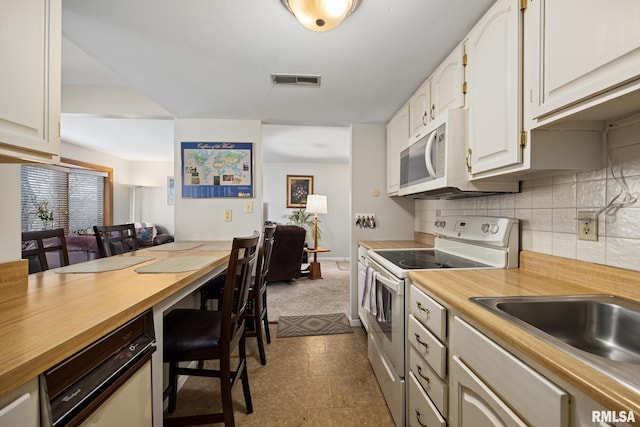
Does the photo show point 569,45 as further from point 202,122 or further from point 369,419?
point 202,122

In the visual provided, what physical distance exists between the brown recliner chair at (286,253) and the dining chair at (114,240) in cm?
191

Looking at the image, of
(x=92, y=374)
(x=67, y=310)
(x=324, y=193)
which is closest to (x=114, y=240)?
(x=67, y=310)

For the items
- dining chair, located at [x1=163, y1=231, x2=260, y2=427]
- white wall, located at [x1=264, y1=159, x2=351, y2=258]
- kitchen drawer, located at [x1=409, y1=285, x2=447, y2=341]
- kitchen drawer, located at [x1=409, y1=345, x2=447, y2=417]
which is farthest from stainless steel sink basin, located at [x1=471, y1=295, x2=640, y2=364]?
white wall, located at [x1=264, y1=159, x2=351, y2=258]

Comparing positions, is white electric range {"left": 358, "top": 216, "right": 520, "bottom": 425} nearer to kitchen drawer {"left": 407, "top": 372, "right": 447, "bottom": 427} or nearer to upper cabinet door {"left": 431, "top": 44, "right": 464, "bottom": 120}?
kitchen drawer {"left": 407, "top": 372, "right": 447, "bottom": 427}

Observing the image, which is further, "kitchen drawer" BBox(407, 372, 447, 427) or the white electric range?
the white electric range

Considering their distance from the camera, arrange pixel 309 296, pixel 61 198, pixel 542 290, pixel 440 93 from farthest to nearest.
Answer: pixel 61 198
pixel 309 296
pixel 440 93
pixel 542 290

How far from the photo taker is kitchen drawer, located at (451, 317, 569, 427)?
0.53 metres

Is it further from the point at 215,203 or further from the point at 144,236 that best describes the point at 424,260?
the point at 144,236

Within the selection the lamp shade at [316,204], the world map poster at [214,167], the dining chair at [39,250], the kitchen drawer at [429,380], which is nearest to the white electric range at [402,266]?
the kitchen drawer at [429,380]

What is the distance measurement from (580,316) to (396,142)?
1.85 meters

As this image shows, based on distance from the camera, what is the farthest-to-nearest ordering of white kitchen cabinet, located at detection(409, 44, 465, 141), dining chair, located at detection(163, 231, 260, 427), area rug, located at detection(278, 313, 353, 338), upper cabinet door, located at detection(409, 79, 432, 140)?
area rug, located at detection(278, 313, 353, 338) → upper cabinet door, located at detection(409, 79, 432, 140) → white kitchen cabinet, located at detection(409, 44, 465, 141) → dining chair, located at detection(163, 231, 260, 427)

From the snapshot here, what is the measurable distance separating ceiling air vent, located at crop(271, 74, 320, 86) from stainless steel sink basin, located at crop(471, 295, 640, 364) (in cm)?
167

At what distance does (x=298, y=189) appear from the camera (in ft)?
19.5

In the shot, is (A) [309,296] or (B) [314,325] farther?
(A) [309,296]
